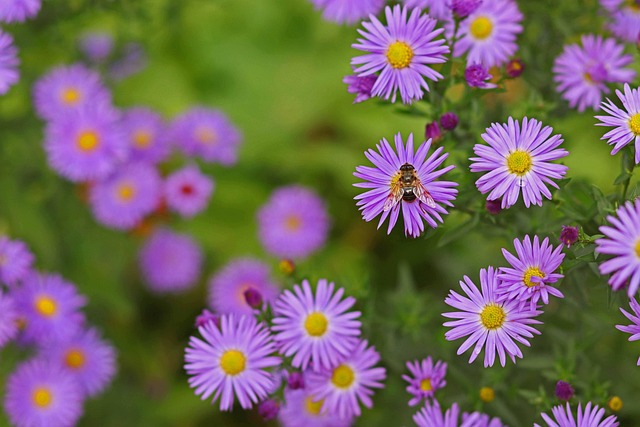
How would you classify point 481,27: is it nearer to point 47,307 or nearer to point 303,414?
point 303,414

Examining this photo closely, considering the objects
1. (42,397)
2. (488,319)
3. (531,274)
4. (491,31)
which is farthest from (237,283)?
(531,274)

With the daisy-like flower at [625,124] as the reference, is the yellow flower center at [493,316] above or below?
below

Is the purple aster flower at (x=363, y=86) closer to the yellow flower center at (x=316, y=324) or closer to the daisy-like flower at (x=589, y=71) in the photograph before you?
the yellow flower center at (x=316, y=324)

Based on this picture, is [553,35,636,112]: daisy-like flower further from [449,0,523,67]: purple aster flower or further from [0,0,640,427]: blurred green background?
[449,0,523,67]: purple aster flower

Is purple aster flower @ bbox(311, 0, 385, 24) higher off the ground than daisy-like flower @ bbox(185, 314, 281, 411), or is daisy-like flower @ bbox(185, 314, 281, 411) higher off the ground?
purple aster flower @ bbox(311, 0, 385, 24)

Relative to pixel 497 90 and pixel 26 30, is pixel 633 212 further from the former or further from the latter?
pixel 26 30

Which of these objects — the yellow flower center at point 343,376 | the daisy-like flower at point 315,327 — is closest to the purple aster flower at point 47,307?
the daisy-like flower at point 315,327

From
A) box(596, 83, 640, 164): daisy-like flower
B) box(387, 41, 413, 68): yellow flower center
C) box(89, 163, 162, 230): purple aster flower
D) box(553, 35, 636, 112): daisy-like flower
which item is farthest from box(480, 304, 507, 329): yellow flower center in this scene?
box(89, 163, 162, 230): purple aster flower
